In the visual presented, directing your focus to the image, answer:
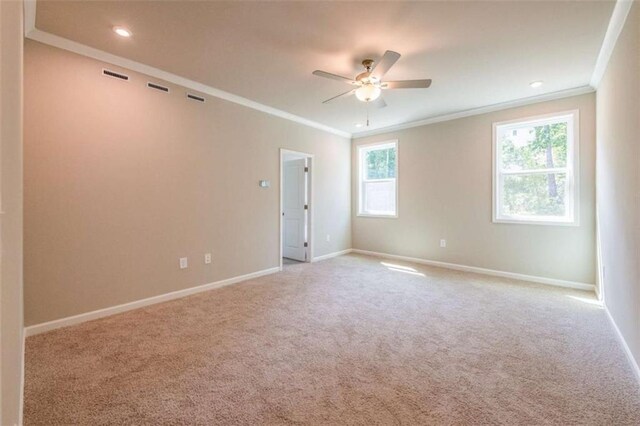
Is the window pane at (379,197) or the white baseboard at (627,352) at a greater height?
the window pane at (379,197)

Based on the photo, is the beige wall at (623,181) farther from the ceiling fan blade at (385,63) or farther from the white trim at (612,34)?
the ceiling fan blade at (385,63)

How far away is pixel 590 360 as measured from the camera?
217cm

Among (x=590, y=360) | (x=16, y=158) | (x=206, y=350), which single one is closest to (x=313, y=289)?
(x=206, y=350)

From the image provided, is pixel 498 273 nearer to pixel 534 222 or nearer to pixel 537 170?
pixel 534 222

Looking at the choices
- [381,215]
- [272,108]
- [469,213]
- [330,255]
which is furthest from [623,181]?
[330,255]

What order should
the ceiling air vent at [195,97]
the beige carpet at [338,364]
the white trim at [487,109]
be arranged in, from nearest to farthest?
1. the beige carpet at [338,364]
2. the ceiling air vent at [195,97]
3. the white trim at [487,109]

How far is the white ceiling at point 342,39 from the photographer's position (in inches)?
88.4

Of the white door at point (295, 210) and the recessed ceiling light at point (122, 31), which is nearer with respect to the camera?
the recessed ceiling light at point (122, 31)

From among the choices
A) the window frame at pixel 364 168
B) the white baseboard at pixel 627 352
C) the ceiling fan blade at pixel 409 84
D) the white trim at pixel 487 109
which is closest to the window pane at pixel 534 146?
the white trim at pixel 487 109

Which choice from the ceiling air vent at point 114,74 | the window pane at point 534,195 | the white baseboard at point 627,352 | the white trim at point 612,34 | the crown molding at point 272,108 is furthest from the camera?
the window pane at point 534,195

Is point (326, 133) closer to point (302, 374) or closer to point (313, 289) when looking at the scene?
point (313, 289)

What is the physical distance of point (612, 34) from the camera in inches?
98.5

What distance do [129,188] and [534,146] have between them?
544cm

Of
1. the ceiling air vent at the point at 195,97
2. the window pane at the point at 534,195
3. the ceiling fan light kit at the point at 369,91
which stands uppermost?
the ceiling air vent at the point at 195,97
